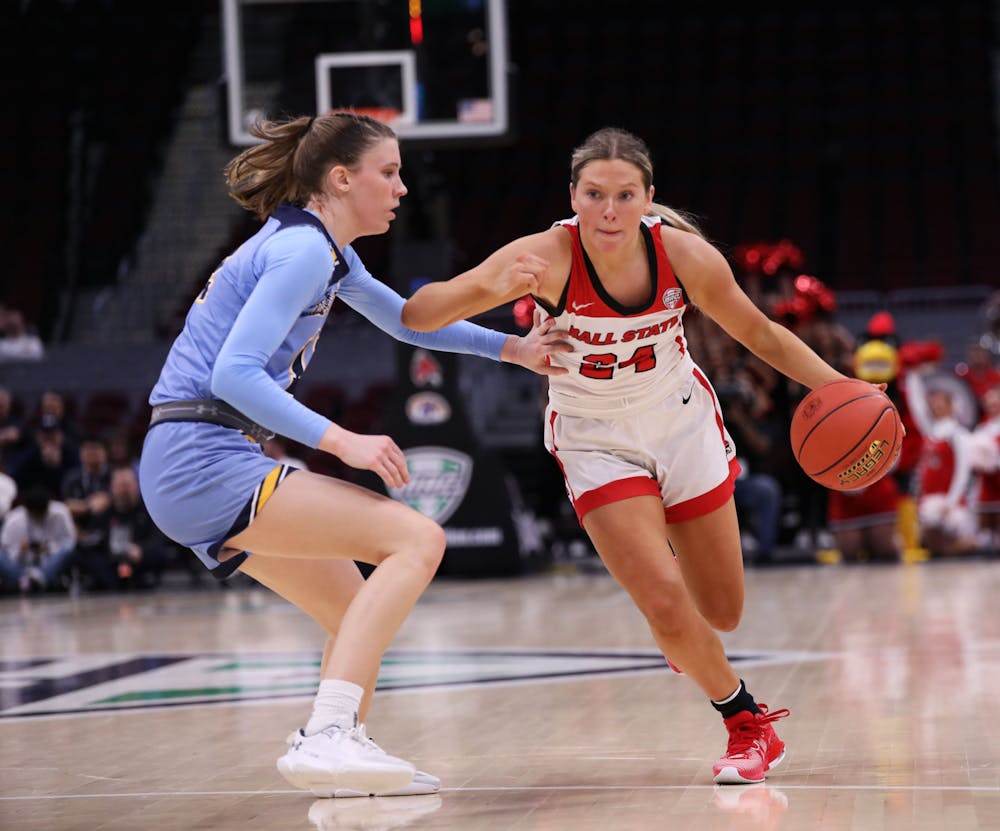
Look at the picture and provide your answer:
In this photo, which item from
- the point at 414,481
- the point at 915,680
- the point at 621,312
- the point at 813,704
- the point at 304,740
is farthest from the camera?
the point at 414,481

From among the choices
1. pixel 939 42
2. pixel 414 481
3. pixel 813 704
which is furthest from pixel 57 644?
pixel 939 42

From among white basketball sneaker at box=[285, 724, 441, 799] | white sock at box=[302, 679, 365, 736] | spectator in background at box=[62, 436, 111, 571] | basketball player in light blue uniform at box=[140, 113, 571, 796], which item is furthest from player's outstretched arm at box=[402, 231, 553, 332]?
spectator in background at box=[62, 436, 111, 571]

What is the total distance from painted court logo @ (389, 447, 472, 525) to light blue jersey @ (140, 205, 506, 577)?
24.7ft

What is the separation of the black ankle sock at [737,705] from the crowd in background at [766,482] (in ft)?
25.5

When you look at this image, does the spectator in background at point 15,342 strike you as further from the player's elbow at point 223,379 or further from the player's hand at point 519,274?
the player's elbow at point 223,379

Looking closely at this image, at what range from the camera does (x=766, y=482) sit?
12094 millimetres

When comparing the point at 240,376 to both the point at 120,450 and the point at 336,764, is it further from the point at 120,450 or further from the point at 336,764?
the point at 120,450

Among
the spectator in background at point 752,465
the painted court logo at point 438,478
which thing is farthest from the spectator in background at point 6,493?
the spectator in background at point 752,465

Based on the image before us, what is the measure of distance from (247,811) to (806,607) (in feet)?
18.1

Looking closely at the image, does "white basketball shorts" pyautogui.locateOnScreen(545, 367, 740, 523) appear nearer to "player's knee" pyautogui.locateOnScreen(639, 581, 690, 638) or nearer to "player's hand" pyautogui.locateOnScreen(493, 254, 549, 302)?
"player's knee" pyautogui.locateOnScreen(639, 581, 690, 638)

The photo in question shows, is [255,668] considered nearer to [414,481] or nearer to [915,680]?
[915,680]

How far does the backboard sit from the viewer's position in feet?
34.1

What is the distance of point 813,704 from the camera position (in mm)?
5270

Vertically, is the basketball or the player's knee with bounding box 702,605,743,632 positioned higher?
the basketball
